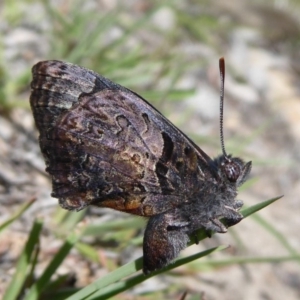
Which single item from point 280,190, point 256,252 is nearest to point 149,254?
point 256,252

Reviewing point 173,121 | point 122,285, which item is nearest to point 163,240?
point 122,285

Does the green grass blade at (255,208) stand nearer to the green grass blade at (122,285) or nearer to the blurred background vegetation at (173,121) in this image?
the green grass blade at (122,285)

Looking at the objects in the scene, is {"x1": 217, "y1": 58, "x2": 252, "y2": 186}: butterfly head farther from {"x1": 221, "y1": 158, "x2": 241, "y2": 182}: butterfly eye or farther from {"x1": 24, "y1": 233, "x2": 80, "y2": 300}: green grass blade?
{"x1": 24, "y1": 233, "x2": 80, "y2": 300}: green grass blade

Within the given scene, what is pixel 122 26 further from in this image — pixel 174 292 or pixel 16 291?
pixel 16 291

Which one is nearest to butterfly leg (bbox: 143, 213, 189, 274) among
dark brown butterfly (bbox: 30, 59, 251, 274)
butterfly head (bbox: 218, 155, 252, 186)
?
dark brown butterfly (bbox: 30, 59, 251, 274)

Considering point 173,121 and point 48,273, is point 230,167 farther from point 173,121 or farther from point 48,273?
point 173,121
